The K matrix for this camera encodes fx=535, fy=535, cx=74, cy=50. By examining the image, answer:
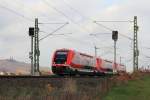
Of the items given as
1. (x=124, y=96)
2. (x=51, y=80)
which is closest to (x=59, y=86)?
(x=51, y=80)

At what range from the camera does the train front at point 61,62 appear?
173 ft

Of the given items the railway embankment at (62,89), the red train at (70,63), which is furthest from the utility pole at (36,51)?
the railway embankment at (62,89)

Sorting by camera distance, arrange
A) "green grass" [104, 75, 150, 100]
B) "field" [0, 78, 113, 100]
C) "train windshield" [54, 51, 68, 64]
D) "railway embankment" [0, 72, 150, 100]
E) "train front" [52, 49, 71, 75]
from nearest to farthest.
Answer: "field" [0, 78, 113, 100]
"railway embankment" [0, 72, 150, 100]
"green grass" [104, 75, 150, 100]
"train front" [52, 49, 71, 75]
"train windshield" [54, 51, 68, 64]

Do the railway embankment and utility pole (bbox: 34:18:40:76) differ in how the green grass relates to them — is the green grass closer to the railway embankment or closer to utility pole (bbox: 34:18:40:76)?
the railway embankment

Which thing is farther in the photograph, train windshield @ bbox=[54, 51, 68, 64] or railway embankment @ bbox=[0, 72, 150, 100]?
train windshield @ bbox=[54, 51, 68, 64]

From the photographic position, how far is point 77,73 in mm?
55062

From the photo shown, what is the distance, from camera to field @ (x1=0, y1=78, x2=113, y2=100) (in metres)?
22.6

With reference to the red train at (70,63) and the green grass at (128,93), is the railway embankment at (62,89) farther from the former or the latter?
the red train at (70,63)

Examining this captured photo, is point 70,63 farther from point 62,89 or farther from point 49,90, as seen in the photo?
point 49,90

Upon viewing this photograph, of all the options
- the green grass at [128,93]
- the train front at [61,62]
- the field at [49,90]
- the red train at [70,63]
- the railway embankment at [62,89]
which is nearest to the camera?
the field at [49,90]

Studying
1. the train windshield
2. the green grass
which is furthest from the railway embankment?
the train windshield

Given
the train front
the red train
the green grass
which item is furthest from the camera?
the red train

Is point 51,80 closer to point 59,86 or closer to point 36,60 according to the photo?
point 59,86

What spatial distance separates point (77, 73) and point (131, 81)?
17.3 m
